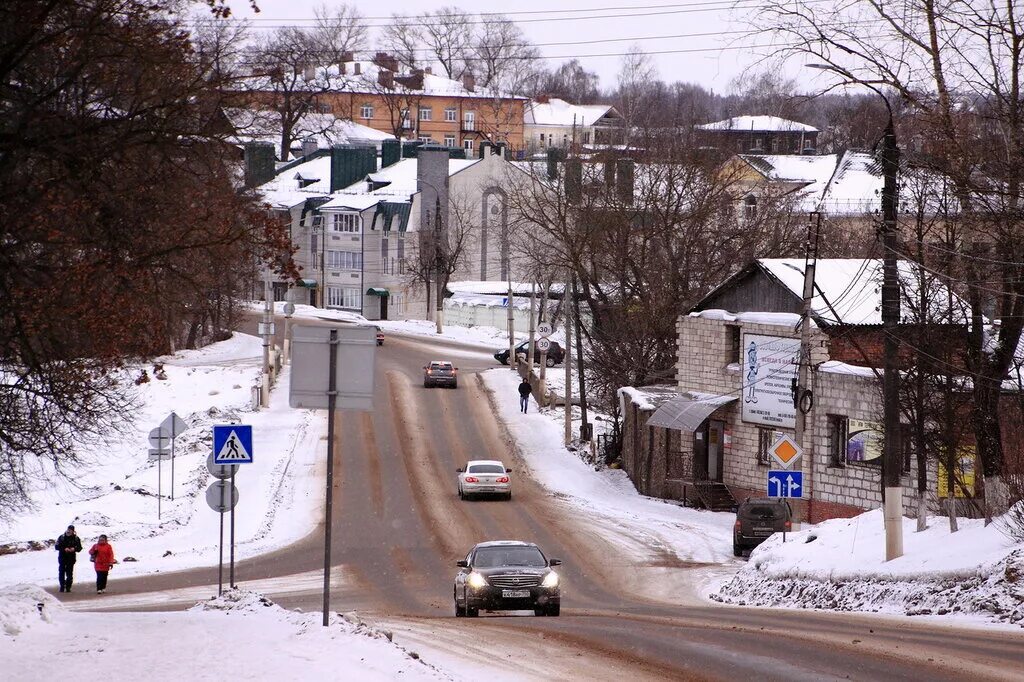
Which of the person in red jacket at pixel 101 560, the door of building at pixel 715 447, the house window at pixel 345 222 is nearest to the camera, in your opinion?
the person in red jacket at pixel 101 560

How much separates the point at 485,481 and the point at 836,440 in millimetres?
10804

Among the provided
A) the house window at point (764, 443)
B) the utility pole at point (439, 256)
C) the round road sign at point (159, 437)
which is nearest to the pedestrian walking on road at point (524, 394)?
the house window at point (764, 443)

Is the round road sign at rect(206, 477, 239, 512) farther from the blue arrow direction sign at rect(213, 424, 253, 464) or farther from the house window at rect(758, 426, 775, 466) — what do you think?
the house window at rect(758, 426, 775, 466)

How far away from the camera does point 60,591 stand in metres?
26.8

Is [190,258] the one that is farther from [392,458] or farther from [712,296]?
[392,458]

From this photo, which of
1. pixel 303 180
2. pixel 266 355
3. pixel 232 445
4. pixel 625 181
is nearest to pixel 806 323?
pixel 232 445

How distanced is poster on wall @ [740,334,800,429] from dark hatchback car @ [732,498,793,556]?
17.2ft

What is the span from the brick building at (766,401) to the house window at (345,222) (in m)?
51.0

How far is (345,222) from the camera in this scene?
9344 centimetres

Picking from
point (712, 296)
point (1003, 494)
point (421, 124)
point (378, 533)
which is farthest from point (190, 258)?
point (421, 124)

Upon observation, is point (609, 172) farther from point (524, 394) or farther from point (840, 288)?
point (840, 288)

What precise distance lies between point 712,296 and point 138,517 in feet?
61.6

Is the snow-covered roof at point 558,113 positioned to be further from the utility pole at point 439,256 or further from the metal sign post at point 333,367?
the metal sign post at point 333,367

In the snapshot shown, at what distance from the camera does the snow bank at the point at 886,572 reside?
18266mm
